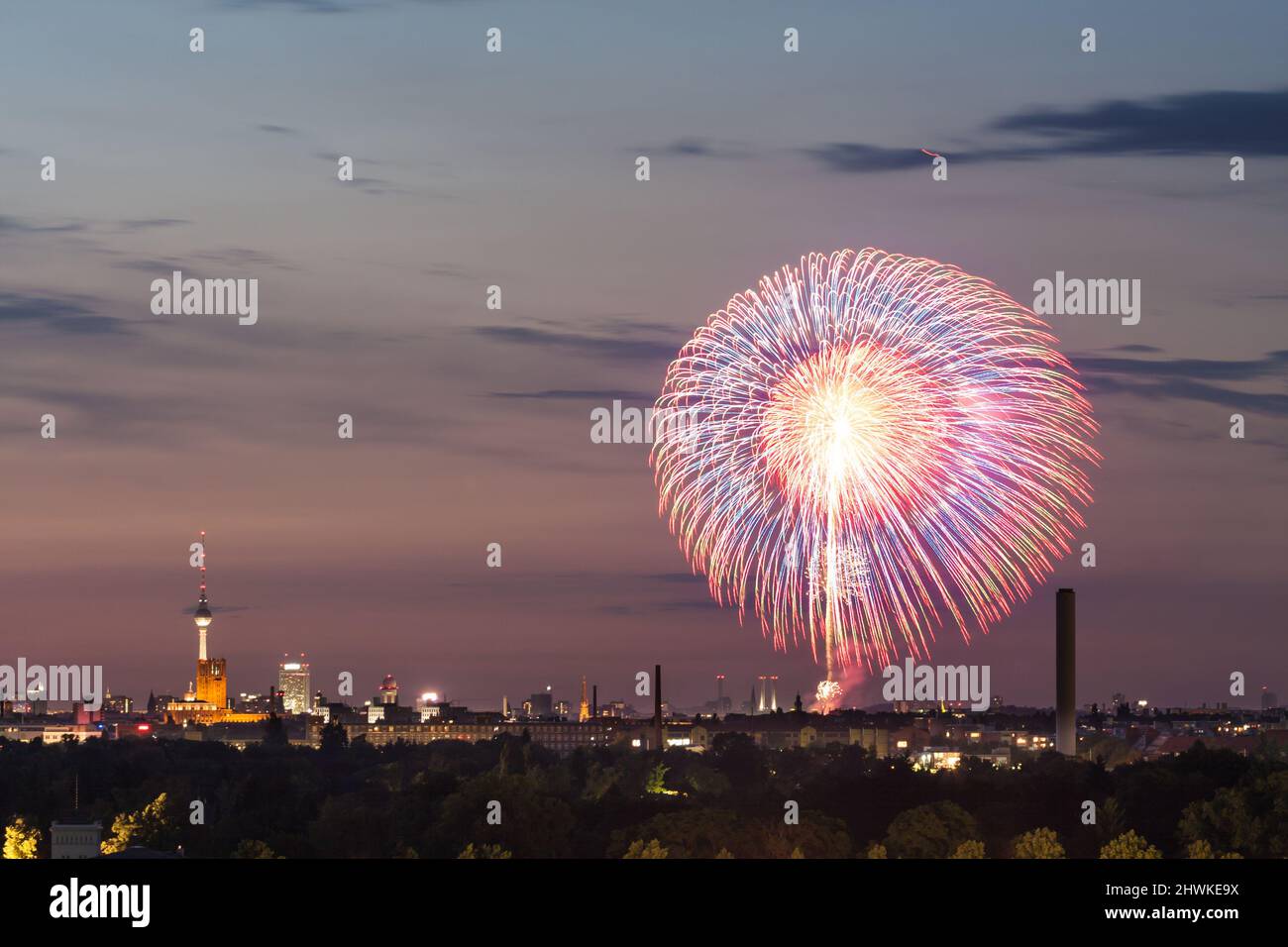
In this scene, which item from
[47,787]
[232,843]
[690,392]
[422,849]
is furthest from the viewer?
[47,787]

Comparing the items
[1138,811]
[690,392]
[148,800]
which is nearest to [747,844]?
[1138,811]

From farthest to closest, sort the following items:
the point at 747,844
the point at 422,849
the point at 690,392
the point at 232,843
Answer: the point at 232,843 < the point at 422,849 < the point at 747,844 < the point at 690,392

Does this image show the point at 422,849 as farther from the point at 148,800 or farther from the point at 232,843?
the point at 148,800

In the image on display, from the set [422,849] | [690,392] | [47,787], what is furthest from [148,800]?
[690,392]
